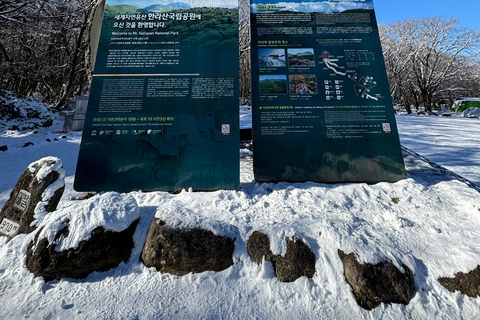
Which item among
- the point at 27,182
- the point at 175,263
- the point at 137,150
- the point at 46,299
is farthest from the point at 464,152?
the point at 27,182

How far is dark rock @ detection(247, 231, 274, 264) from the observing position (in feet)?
6.65

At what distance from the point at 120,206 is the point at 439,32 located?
24855 mm

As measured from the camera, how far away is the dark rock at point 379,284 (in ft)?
5.74

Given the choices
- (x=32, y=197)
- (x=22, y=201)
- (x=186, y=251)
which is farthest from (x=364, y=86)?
(x=22, y=201)

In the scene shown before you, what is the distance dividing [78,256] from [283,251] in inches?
65.8

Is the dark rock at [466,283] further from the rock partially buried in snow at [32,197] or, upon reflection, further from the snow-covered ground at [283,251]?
the rock partially buried in snow at [32,197]

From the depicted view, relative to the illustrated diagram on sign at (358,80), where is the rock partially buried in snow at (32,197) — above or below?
below

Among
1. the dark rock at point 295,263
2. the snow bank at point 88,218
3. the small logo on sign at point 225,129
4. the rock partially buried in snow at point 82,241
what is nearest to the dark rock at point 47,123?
the snow bank at point 88,218

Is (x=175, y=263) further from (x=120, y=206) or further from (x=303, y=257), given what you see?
(x=303, y=257)

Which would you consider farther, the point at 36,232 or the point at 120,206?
the point at 120,206

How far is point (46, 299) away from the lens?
1.72 metres

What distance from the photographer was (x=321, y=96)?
3.26 m

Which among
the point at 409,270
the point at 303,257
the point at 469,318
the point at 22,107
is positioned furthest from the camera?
the point at 22,107

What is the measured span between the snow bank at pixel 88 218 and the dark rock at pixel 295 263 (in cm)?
139
